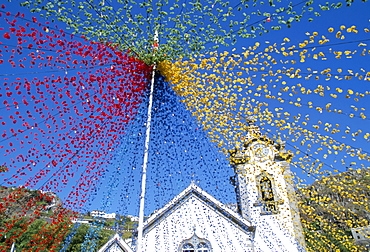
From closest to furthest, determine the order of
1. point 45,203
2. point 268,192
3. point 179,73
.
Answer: point 179,73 < point 45,203 < point 268,192

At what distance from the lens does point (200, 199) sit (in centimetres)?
1524

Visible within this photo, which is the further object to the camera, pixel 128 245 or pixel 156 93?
pixel 128 245

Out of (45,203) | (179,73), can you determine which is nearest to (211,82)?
(179,73)

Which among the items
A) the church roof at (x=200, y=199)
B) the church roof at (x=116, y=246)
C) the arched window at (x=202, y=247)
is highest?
the church roof at (x=200, y=199)

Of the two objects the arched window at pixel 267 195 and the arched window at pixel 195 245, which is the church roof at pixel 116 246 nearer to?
the arched window at pixel 195 245

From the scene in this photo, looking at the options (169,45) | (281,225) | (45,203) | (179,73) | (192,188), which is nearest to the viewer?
(169,45)

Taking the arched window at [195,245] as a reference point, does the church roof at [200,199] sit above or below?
above

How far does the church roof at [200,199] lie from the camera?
46.7 feet

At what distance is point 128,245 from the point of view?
15.1 m

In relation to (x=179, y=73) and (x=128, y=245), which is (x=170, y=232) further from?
(x=179, y=73)

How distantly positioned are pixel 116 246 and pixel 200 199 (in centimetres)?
629

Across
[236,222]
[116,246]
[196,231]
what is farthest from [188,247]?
[116,246]

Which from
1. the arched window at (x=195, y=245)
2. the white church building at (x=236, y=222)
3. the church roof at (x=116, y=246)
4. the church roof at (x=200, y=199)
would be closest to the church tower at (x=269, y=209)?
the white church building at (x=236, y=222)

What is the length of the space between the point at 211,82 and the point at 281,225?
11.0 meters
